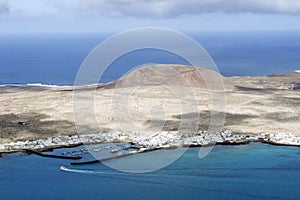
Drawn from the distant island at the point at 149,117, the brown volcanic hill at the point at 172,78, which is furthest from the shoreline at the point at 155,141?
the brown volcanic hill at the point at 172,78

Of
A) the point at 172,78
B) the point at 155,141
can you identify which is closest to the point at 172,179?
the point at 155,141

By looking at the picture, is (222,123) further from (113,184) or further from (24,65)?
(24,65)

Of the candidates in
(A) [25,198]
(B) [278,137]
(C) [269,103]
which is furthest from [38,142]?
(C) [269,103]

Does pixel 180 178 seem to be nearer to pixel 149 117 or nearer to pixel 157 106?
pixel 149 117

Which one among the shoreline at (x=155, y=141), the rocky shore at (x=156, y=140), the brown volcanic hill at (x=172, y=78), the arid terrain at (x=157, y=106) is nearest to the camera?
the shoreline at (x=155, y=141)

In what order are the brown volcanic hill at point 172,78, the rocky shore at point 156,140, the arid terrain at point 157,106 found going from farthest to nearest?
the brown volcanic hill at point 172,78, the arid terrain at point 157,106, the rocky shore at point 156,140

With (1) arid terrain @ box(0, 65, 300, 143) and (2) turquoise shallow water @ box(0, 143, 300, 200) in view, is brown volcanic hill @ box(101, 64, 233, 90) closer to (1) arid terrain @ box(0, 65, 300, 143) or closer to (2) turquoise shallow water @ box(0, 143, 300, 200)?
(1) arid terrain @ box(0, 65, 300, 143)

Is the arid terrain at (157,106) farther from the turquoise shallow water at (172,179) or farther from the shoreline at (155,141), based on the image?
the turquoise shallow water at (172,179)

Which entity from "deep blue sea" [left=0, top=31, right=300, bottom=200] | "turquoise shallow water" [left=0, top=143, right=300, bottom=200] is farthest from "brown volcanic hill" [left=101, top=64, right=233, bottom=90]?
"turquoise shallow water" [left=0, top=143, right=300, bottom=200]
